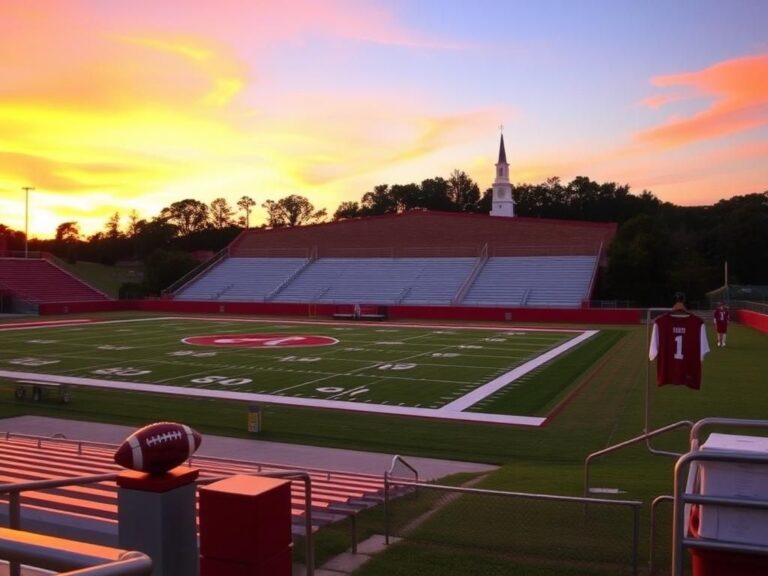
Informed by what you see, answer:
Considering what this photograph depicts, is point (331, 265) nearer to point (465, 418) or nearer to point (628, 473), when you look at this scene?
point (465, 418)

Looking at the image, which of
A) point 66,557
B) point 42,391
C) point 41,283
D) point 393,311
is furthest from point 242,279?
point 66,557

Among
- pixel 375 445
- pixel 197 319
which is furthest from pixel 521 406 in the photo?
pixel 197 319

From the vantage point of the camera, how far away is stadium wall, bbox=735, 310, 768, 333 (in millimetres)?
35719

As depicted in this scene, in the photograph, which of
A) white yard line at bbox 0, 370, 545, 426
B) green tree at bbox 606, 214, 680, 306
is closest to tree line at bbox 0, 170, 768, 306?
green tree at bbox 606, 214, 680, 306

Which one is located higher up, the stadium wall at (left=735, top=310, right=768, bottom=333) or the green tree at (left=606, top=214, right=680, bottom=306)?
the green tree at (left=606, top=214, right=680, bottom=306)

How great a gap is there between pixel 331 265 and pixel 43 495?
2118 inches

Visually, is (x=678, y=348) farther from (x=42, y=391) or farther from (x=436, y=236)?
(x=436, y=236)

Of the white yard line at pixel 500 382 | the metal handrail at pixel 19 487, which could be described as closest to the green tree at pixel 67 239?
the white yard line at pixel 500 382

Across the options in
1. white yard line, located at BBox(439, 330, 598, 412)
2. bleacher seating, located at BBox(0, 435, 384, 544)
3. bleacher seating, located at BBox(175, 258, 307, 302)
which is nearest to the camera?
bleacher seating, located at BBox(0, 435, 384, 544)

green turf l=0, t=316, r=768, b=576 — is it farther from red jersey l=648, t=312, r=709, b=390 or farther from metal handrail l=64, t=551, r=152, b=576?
metal handrail l=64, t=551, r=152, b=576

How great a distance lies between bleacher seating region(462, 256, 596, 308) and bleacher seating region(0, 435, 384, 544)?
38.7 meters

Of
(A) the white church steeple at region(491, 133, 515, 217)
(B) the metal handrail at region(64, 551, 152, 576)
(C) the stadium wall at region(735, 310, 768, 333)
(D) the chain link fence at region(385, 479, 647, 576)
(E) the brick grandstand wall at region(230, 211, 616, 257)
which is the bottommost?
(D) the chain link fence at region(385, 479, 647, 576)

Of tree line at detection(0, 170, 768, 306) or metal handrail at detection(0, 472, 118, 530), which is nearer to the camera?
metal handrail at detection(0, 472, 118, 530)

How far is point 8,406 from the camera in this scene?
61.1 feet
